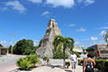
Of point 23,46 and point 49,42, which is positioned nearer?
point 49,42

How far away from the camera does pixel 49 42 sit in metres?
33.0

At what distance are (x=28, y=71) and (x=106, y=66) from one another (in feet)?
20.7

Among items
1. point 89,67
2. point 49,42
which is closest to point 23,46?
point 49,42

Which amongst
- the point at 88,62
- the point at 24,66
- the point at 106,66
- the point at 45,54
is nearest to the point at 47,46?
the point at 45,54

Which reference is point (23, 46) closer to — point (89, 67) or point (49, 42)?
point (49, 42)

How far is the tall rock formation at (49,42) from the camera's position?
1201 inches

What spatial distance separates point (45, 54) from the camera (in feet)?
98.9

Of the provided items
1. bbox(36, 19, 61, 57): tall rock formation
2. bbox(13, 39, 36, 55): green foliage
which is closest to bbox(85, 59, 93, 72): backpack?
bbox(36, 19, 61, 57): tall rock formation

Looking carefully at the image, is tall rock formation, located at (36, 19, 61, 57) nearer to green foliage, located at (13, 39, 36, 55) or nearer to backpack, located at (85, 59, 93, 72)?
green foliage, located at (13, 39, 36, 55)

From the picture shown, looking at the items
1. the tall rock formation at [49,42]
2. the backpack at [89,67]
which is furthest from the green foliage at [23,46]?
the backpack at [89,67]

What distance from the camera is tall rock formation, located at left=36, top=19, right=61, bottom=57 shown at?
100ft

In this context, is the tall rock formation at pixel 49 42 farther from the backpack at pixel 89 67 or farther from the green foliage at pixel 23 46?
the backpack at pixel 89 67

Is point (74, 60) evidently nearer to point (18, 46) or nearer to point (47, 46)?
point (47, 46)

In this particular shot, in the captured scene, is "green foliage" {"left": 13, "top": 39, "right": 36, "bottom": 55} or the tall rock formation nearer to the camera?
the tall rock formation
